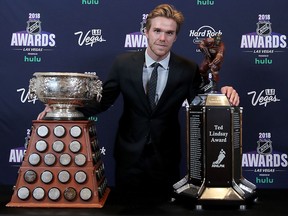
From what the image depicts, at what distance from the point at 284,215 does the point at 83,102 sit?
80 cm

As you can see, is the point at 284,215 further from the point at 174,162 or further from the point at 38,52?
the point at 38,52

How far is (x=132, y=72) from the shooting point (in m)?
2.09

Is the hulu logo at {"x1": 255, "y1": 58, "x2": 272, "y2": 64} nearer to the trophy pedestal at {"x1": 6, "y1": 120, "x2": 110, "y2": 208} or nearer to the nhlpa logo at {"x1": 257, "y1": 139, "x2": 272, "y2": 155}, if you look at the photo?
the nhlpa logo at {"x1": 257, "y1": 139, "x2": 272, "y2": 155}

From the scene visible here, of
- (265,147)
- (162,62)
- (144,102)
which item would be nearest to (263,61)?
(265,147)

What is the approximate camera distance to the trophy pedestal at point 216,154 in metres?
1.42

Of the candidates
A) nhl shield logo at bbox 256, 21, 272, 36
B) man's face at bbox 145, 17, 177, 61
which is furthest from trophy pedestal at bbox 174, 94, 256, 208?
nhl shield logo at bbox 256, 21, 272, 36

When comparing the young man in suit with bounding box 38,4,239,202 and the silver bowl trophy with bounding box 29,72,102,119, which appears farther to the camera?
the young man in suit with bounding box 38,4,239,202

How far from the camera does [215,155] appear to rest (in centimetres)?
144

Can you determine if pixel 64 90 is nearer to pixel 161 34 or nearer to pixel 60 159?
pixel 60 159

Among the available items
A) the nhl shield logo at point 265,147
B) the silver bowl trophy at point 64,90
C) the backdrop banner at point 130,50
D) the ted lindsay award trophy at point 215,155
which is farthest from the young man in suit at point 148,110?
the nhl shield logo at point 265,147

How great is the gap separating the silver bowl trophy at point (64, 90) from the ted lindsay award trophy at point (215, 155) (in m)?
0.39

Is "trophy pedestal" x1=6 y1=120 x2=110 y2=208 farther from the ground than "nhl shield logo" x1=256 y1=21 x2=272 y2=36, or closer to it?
closer to it

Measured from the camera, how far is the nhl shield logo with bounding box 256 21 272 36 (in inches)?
112

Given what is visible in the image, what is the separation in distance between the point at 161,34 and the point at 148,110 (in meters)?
0.40
